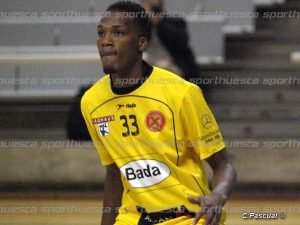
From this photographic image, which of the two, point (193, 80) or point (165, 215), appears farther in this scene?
point (193, 80)

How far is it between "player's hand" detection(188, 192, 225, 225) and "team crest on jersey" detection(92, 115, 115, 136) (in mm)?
644

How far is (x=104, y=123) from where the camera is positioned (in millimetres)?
4348

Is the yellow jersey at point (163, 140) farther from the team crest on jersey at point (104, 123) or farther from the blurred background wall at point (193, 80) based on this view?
the blurred background wall at point (193, 80)

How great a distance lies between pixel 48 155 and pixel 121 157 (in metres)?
5.17

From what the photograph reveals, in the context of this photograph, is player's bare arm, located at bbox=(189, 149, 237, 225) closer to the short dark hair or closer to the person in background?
the short dark hair

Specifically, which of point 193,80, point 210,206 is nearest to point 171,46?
point 193,80

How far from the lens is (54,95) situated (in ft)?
33.0

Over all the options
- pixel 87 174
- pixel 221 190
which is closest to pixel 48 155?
pixel 87 174

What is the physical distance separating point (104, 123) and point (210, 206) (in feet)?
2.53

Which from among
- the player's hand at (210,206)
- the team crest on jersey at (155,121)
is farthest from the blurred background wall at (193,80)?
the player's hand at (210,206)

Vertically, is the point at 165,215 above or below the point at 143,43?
below

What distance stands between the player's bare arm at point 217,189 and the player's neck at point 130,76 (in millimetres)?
512

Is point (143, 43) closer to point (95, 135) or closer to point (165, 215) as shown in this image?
point (95, 135)

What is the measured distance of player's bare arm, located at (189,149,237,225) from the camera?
3861mm
